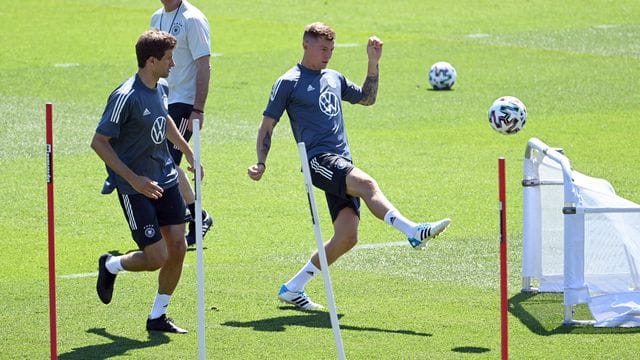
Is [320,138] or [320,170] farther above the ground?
[320,138]

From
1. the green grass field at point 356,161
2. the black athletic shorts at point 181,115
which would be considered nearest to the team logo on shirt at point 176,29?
the black athletic shorts at point 181,115

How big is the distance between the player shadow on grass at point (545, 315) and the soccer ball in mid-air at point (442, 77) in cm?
1152

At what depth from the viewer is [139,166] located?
425 inches

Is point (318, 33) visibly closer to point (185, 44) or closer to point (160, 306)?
point (160, 306)

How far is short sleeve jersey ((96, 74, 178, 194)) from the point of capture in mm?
10555

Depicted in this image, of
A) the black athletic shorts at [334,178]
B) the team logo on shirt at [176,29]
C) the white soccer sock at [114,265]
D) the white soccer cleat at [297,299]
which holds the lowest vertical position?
the white soccer cleat at [297,299]

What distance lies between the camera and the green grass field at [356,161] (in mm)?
10938

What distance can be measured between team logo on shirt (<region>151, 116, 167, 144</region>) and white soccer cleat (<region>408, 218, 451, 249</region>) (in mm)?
2081

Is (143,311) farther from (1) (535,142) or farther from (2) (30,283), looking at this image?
(1) (535,142)

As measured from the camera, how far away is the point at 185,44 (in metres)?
14.3

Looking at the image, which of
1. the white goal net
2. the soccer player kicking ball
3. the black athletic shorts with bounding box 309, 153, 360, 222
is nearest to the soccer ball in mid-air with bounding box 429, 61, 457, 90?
the white goal net

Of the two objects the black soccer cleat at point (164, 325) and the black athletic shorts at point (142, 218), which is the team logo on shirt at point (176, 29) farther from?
the black soccer cleat at point (164, 325)

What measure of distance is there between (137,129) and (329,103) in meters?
1.84

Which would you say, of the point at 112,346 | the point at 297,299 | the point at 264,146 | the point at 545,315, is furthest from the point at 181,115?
the point at 545,315
